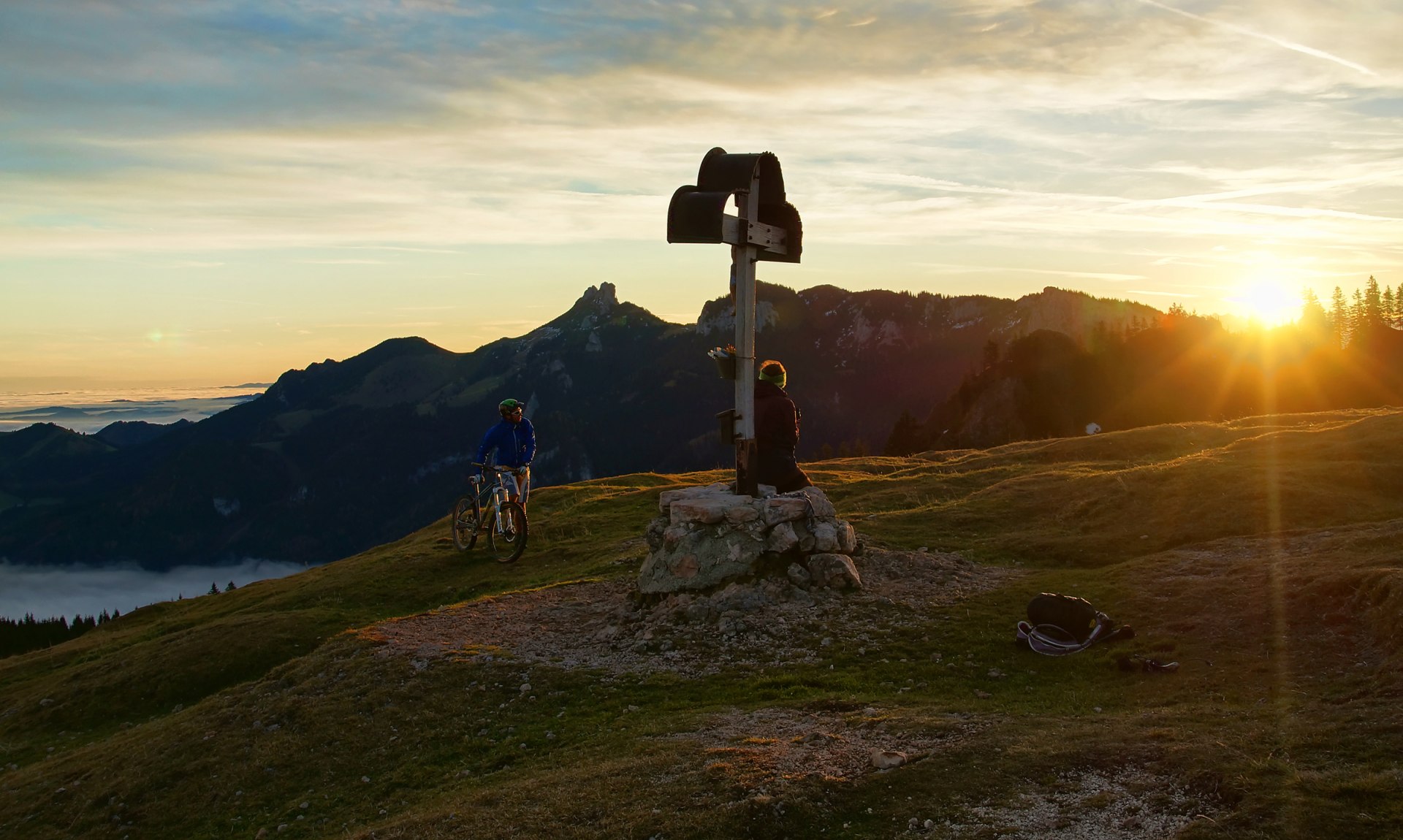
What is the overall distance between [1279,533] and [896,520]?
31.6 feet

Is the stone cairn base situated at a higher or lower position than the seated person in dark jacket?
lower

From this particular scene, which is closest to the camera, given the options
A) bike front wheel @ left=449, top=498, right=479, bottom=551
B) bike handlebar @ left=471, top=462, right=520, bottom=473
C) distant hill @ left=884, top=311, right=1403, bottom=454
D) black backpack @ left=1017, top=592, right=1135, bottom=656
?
black backpack @ left=1017, top=592, right=1135, bottom=656

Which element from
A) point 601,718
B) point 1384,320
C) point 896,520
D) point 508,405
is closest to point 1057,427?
point 1384,320

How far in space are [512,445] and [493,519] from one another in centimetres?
341

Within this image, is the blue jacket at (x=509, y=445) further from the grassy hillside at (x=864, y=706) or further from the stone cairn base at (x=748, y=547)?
the stone cairn base at (x=748, y=547)

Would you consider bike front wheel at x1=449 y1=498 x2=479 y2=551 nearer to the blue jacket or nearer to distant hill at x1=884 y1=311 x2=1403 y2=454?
the blue jacket

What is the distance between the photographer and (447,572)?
27.5 metres

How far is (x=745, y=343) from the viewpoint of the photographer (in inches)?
727

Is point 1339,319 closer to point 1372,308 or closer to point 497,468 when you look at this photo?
point 1372,308

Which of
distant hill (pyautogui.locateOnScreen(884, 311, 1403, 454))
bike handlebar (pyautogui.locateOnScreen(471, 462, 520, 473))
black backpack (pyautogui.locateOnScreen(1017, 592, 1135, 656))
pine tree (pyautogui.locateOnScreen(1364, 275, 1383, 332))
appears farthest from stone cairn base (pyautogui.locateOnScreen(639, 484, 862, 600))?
pine tree (pyautogui.locateOnScreen(1364, 275, 1383, 332))

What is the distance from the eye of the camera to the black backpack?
563 inches

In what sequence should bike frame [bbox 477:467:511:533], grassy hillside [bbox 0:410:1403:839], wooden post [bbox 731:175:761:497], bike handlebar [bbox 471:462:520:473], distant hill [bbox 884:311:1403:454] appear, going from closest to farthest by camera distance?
grassy hillside [bbox 0:410:1403:839] < wooden post [bbox 731:175:761:497] < bike handlebar [bbox 471:462:520:473] < bike frame [bbox 477:467:511:533] < distant hill [bbox 884:311:1403:454]

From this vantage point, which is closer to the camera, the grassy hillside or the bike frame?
the grassy hillside

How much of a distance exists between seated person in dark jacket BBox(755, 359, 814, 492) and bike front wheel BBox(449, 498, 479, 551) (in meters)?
12.0
